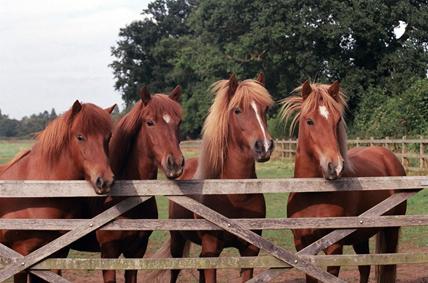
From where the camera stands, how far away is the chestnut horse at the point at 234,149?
5.68m

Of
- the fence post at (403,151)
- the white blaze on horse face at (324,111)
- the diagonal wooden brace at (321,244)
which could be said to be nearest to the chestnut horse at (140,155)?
the diagonal wooden brace at (321,244)

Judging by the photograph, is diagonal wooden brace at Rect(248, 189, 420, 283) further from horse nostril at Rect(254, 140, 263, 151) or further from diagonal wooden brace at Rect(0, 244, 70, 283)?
diagonal wooden brace at Rect(0, 244, 70, 283)

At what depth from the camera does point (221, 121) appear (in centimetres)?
605

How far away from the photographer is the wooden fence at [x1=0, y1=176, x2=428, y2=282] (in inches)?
195

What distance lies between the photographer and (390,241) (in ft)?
22.8

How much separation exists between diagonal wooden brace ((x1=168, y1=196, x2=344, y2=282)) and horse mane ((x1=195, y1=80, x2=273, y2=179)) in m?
1.04

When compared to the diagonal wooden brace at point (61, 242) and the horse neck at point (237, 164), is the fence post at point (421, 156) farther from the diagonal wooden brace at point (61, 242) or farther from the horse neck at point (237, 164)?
the diagonal wooden brace at point (61, 242)

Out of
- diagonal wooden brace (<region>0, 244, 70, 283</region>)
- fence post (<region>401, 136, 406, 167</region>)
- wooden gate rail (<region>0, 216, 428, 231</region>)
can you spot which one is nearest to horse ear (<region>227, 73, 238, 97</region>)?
wooden gate rail (<region>0, 216, 428, 231</region>)

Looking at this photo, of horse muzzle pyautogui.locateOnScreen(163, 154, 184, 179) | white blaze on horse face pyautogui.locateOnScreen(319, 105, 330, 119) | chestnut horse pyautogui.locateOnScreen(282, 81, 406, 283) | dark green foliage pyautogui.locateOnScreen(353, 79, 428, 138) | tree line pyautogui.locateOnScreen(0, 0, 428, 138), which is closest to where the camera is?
horse muzzle pyautogui.locateOnScreen(163, 154, 184, 179)

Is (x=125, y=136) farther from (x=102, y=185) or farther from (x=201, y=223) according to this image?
(x=201, y=223)

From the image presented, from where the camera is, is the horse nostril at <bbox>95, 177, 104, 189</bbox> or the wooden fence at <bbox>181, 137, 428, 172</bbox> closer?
the horse nostril at <bbox>95, 177, 104, 189</bbox>

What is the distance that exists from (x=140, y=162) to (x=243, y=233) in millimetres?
1372

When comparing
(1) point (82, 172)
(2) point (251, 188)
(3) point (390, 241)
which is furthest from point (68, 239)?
(3) point (390, 241)

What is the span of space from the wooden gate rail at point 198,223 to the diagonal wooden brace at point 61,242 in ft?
0.18
